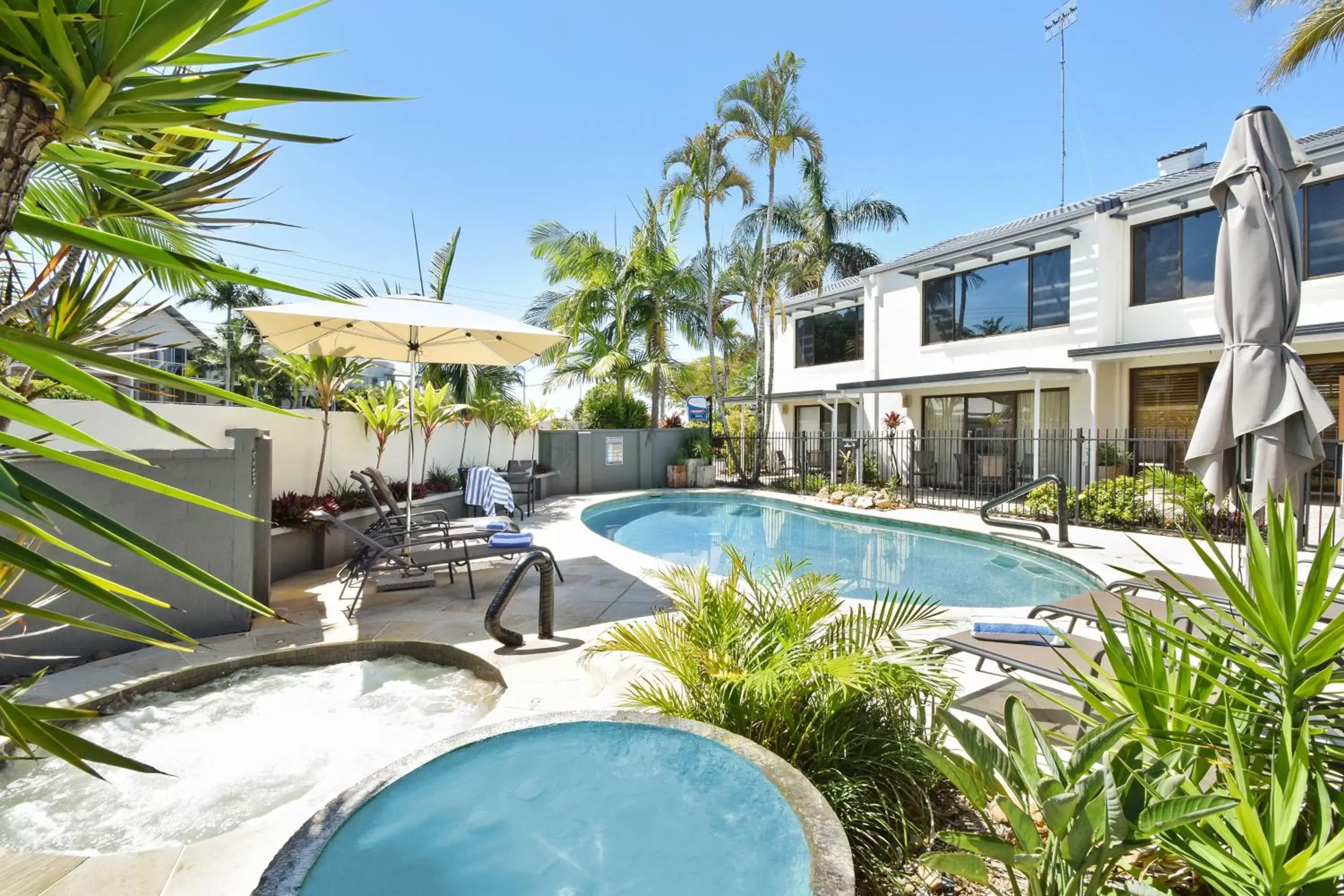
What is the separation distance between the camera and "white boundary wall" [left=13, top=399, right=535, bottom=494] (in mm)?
5453

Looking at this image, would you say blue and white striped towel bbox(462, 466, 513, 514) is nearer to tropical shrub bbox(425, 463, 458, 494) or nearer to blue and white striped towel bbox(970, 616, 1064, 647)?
tropical shrub bbox(425, 463, 458, 494)

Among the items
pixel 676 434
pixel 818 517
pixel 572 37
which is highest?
pixel 572 37

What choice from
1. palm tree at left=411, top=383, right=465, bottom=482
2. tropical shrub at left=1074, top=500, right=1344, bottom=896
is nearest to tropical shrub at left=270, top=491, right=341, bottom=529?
palm tree at left=411, top=383, right=465, bottom=482

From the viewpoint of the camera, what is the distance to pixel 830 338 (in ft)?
65.2

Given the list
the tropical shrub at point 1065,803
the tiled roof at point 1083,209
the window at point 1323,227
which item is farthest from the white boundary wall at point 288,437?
the window at point 1323,227

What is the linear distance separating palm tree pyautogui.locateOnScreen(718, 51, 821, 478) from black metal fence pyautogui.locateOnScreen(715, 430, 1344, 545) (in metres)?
2.34

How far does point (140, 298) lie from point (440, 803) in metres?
2.67

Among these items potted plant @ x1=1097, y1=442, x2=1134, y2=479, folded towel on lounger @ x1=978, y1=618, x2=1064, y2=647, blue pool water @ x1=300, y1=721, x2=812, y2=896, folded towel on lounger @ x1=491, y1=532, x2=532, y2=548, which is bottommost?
blue pool water @ x1=300, y1=721, x2=812, y2=896

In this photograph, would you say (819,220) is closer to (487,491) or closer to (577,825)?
(487,491)

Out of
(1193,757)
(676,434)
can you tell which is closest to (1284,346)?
(1193,757)

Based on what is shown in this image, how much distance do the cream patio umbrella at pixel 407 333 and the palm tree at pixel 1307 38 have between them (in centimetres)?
1382

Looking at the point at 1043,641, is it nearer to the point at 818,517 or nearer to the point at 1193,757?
the point at 1193,757

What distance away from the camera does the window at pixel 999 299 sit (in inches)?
542

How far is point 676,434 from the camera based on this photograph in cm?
1895
